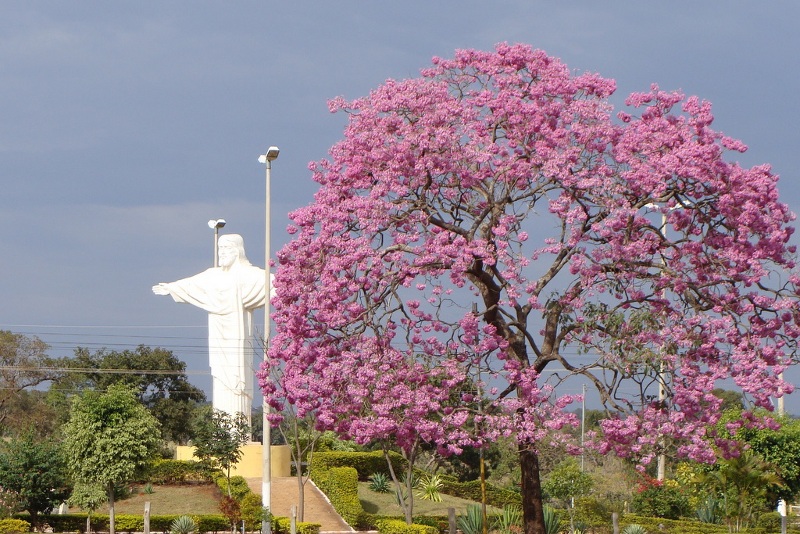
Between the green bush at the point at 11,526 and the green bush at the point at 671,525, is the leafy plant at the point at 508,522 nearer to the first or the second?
the green bush at the point at 671,525

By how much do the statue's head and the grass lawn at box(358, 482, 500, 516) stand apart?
9631 millimetres

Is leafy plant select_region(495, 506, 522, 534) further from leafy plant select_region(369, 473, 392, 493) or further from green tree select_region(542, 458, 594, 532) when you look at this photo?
leafy plant select_region(369, 473, 392, 493)

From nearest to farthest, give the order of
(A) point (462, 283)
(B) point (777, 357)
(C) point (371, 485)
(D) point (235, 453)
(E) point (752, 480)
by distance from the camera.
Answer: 1. (B) point (777, 357)
2. (A) point (462, 283)
3. (E) point (752, 480)
4. (D) point (235, 453)
5. (C) point (371, 485)

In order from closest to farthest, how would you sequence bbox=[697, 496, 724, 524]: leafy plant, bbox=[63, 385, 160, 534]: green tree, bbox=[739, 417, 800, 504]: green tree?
bbox=[63, 385, 160, 534]: green tree
bbox=[697, 496, 724, 524]: leafy plant
bbox=[739, 417, 800, 504]: green tree

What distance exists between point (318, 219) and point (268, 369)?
2.80m

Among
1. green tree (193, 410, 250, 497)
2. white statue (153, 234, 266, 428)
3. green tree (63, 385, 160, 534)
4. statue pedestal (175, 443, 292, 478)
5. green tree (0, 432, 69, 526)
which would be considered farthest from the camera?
white statue (153, 234, 266, 428)

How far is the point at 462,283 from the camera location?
17828 millimetres

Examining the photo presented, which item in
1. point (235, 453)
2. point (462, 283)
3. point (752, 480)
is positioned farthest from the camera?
point (235, 453)

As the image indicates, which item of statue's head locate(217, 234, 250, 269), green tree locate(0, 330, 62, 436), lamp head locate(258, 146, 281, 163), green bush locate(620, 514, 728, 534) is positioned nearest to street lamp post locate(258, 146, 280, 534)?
lamp head locate(258, 146, 281, 163)

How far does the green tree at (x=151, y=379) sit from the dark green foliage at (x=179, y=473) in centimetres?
1544

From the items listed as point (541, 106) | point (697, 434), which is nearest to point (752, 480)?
point (697, 434)

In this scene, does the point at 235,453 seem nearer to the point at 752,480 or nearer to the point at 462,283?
the point at 752,480

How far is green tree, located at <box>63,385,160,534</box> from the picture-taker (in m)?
26.2

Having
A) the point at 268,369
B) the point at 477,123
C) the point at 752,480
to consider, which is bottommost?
the point at 752,480
